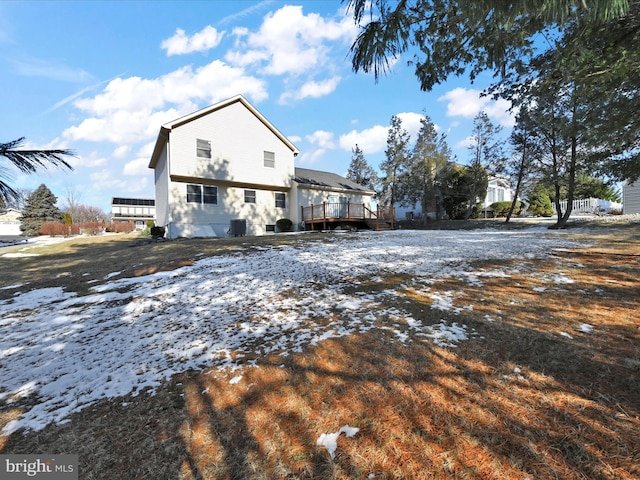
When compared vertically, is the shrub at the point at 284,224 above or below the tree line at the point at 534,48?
below

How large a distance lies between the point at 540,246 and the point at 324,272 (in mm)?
6749

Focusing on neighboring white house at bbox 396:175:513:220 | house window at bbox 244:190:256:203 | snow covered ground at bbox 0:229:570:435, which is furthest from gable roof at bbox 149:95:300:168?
neighboring white house at bbox 396:175:513:220

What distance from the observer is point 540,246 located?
27.5 ft

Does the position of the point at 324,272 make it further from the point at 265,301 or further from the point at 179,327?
the point at 179,327

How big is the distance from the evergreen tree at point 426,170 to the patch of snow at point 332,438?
2561cm

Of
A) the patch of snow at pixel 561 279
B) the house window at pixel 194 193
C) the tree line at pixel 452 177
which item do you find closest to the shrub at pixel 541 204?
the tree line at pixel 452 177

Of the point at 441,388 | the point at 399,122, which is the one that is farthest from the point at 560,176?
the point at 441,388

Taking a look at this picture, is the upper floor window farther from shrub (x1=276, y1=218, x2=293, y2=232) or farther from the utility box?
the utility box

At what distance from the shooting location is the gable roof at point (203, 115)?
15070 millimetres

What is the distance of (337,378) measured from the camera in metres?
2.53

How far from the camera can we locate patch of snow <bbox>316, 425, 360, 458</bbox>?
6.03 feet

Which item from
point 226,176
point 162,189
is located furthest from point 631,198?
point 162,189

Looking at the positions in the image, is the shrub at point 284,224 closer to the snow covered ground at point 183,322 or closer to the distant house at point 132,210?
the snow covered ground at point 183,322

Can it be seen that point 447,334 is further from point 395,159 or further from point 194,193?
point 395,159
